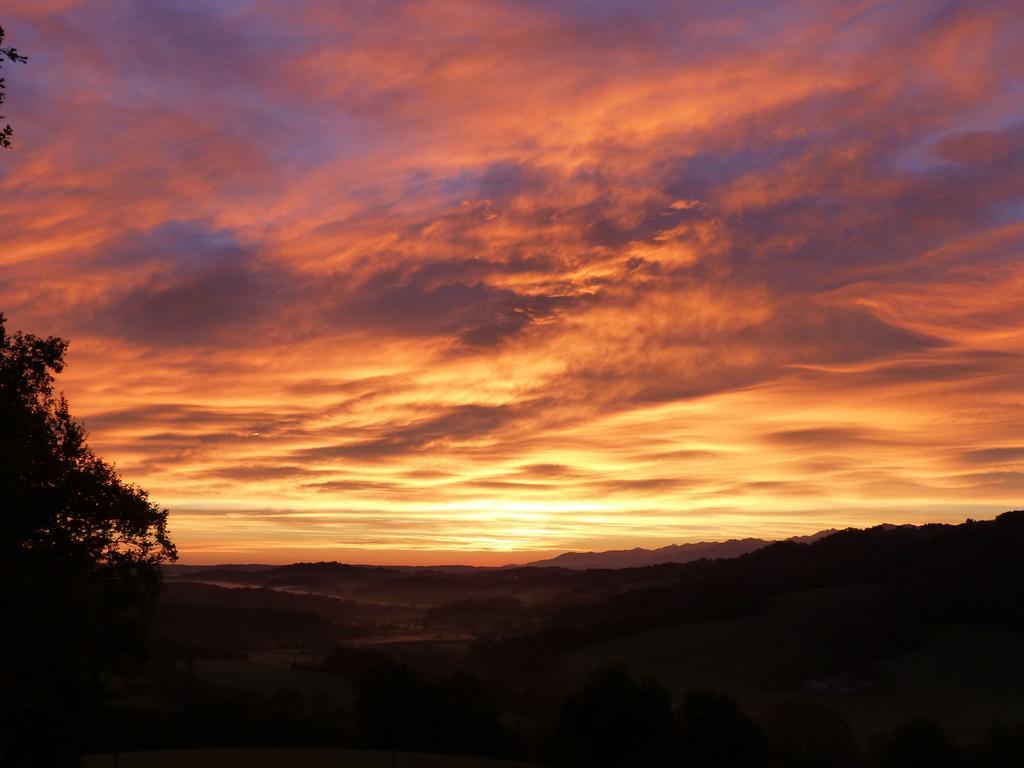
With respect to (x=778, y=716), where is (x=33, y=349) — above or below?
above

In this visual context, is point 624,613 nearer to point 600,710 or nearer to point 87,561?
point 600,710

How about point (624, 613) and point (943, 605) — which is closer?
point (943, 605)

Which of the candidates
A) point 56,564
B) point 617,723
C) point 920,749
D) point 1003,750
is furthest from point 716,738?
point 56,564

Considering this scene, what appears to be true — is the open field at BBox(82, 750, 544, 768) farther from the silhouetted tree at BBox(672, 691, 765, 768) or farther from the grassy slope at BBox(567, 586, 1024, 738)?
the grassy slope at BBox(567, 586, 1024, 738)

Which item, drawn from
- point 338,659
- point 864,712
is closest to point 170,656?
point 338,659

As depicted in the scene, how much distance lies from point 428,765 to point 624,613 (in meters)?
107

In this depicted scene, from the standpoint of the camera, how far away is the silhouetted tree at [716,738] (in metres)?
63.0

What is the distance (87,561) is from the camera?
78.9 feet

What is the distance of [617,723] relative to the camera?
2547 inches

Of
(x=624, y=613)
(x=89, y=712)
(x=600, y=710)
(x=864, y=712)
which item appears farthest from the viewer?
(x=624, y=613)

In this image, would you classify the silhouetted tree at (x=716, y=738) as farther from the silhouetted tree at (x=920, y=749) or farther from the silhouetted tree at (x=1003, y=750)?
the silhouetted tree at (x=1003, y=750)

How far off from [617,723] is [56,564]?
4995cm

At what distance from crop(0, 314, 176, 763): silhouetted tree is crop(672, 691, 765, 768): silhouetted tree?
4872cm

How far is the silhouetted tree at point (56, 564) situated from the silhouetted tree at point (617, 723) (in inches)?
1803
